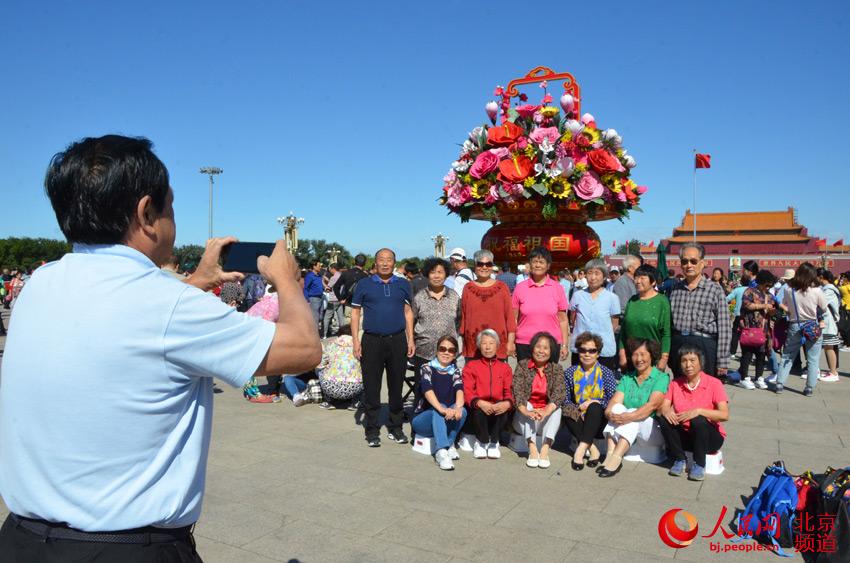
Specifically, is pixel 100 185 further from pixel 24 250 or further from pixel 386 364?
pixel 24 250

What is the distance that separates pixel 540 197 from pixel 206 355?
5779 millimetres

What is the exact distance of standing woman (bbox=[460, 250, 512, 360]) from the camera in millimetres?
5938

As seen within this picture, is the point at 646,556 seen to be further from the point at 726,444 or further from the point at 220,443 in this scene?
the point at 220,443

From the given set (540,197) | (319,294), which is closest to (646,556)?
(540,197)

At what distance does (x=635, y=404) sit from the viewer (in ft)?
16.8

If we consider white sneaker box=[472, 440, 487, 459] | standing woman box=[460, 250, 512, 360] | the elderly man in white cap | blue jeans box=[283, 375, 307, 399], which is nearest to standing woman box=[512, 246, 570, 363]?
standing woman box=[460, 250, 512, 360]

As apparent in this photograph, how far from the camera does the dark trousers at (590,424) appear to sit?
5.11 metres

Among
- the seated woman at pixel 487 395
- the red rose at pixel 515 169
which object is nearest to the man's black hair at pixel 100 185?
the seated woman at pixel 487 395

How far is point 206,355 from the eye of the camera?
1336 mm

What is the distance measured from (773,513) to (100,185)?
3849mm

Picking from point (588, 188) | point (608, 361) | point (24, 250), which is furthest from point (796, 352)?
point (24, 250)

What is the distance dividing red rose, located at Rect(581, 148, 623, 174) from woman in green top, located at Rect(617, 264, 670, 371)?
4.71ft

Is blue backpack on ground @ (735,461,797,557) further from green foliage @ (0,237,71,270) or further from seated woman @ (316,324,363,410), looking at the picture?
green foliage @ (0,237,71,270)

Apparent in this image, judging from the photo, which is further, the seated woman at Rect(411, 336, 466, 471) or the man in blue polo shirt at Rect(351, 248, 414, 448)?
the man in blue polo shirt at Rect(351, 248, 414, 448)
